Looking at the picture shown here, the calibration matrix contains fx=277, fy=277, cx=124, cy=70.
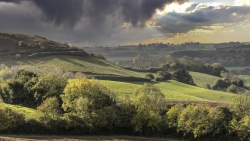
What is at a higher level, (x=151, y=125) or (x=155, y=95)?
(x=155, y=95)

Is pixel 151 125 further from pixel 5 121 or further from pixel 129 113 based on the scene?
pixel 5 121

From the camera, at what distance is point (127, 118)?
71312 mm

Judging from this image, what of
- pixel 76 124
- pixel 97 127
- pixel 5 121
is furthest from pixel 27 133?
pixel 97 127

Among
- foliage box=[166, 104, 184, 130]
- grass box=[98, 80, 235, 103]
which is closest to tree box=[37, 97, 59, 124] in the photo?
foliage box=[166, 104, 184, 130]

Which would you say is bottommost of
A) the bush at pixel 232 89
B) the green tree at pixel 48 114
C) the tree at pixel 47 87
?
the bush at pixel 232 89

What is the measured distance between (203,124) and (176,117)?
314 inches

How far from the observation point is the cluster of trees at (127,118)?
6147 centimetres

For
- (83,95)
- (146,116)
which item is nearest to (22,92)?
(83,95)

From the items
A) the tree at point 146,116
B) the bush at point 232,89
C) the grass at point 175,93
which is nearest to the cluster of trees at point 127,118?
the tree at point 146,116

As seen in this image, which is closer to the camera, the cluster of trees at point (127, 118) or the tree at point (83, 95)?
the cluster of trees at point (127, 118)

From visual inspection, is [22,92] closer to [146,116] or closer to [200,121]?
[146,116]

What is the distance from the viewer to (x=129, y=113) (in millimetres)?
72688

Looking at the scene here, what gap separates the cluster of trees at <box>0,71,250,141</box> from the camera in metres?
61.5

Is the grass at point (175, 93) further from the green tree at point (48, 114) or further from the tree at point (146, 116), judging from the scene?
the green tree at point (48, 114)
